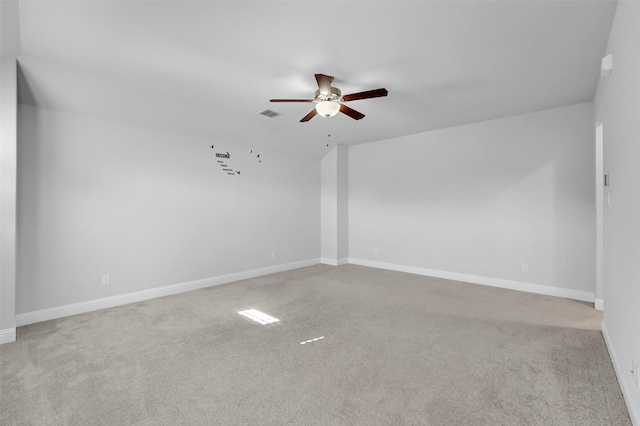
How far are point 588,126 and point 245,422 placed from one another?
5.25 meters

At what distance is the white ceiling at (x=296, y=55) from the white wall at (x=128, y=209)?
0.33 metres

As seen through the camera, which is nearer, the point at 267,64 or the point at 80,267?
the point at 267,64

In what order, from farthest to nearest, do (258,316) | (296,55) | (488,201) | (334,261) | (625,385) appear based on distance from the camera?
(334,261) → (488,201) → (258,316) → (296,55) → (625,385)

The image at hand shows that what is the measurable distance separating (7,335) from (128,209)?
5.80ft

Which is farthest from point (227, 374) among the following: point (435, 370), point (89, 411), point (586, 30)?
point (586, 30)

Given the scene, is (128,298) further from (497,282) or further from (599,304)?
(599,304)

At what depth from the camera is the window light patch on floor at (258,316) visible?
3.39m

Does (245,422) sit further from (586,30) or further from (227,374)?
(586,30)

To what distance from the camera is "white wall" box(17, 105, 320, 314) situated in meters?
3.46

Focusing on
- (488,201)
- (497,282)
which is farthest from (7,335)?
(488,201)

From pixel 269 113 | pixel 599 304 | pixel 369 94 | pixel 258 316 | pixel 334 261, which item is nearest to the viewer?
pixel 369 94

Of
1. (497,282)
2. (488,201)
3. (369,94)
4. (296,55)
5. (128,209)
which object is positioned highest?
(296,55)

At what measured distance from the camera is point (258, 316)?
11.6 feet

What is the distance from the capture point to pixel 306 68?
307 centimetres
